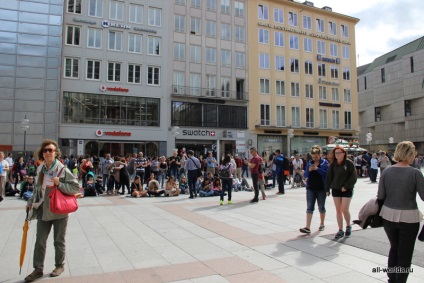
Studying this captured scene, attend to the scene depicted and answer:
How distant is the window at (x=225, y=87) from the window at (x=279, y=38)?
8.23 metres

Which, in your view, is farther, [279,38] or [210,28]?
[279,38]

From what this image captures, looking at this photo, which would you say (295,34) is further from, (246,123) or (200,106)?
(200,106)

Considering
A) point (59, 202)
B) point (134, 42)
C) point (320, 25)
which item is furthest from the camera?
point (320, 25)

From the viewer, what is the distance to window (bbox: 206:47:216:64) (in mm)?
37125

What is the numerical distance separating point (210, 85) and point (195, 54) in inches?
145

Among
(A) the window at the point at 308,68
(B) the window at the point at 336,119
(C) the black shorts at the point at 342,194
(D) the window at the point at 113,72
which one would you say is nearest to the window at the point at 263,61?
(A) the window at the point at 308,68

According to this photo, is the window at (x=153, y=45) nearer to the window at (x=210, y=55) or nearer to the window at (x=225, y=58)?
the window at (x=210, y=55)

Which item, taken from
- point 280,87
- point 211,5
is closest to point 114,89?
point 211,5

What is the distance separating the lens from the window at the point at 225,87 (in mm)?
37688

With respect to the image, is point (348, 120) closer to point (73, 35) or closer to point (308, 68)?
point (308, 68)

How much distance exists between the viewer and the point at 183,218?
8.80 m

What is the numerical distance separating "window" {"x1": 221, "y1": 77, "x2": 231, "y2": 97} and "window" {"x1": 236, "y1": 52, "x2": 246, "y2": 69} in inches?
86.5

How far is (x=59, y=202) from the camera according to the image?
4.45 metres

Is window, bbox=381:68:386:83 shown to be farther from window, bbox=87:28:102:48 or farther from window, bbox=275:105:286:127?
window, bbox=87:28:102:48
